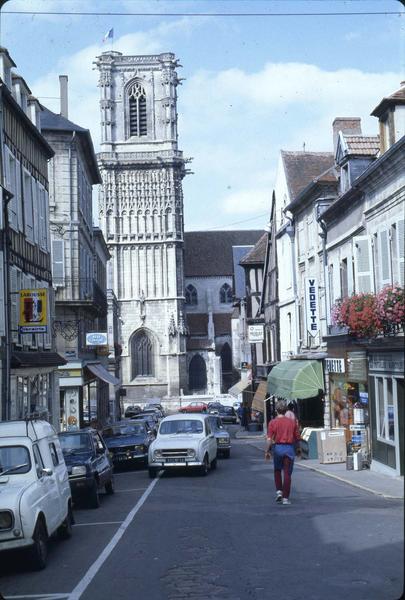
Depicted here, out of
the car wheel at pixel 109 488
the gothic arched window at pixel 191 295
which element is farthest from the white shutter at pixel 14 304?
the gothic arched window at pixel 191 295

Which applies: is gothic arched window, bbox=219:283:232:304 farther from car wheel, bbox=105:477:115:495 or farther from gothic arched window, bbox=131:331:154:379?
car wheel, bbox=105:477:115:495

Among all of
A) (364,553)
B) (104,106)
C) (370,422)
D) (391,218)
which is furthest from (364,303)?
(104,106)

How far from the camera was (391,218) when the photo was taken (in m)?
21.1

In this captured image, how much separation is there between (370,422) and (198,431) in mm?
4668

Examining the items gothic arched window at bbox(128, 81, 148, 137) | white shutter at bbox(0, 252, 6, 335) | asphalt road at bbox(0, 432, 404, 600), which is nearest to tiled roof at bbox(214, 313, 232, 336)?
gothic arched window at bbox(128, 81, 148, 137)

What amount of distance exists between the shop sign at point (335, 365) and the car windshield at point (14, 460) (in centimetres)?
1564

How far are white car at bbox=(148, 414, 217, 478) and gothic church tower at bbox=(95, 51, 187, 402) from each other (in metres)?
67.0

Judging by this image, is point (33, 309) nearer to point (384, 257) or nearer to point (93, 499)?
point (93, 499)

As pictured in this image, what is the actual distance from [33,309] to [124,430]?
261 inches

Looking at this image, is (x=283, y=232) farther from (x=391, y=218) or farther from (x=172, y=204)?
(x=172, y=204)

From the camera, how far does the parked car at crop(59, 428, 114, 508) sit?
17.6m

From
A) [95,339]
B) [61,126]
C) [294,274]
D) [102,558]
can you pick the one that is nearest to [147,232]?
[61,126]

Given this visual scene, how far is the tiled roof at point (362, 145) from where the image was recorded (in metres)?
26.6

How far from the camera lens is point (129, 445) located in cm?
2828
